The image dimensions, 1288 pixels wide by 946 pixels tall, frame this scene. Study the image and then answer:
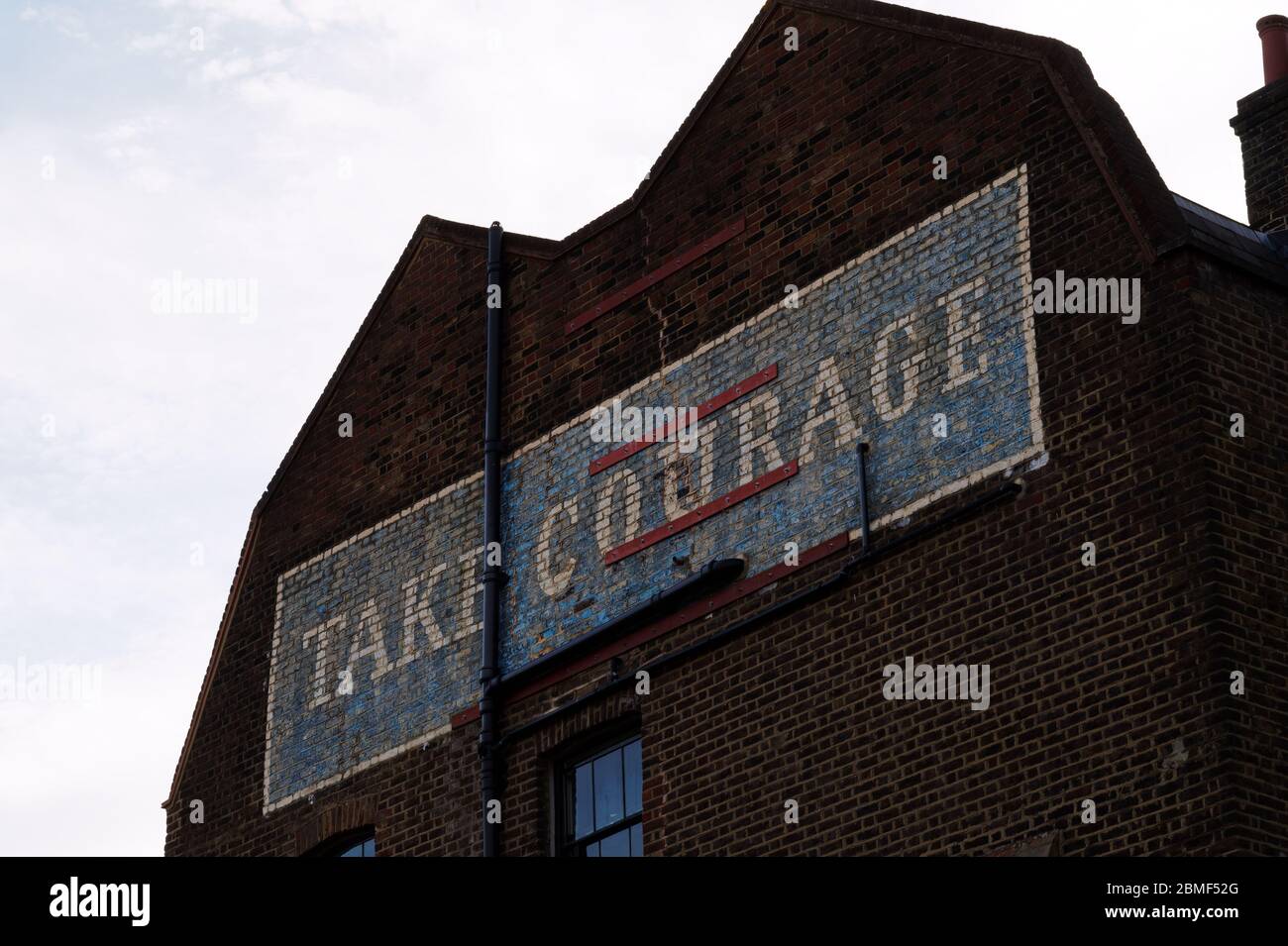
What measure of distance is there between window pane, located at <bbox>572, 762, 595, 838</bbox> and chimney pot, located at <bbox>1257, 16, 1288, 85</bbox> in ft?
27.9

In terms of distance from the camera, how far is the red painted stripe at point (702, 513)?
17688 millimetres

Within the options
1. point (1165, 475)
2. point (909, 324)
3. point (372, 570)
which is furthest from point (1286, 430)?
point (372, 570)

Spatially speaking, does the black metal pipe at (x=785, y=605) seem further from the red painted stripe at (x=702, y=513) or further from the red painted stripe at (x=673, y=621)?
the red painted stripe at (x=702, y=513)

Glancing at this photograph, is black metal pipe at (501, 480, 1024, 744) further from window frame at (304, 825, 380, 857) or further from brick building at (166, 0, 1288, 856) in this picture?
window frame at (304, 825, 380, 857)

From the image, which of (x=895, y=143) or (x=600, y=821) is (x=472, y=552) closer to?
(x=600, y=821)

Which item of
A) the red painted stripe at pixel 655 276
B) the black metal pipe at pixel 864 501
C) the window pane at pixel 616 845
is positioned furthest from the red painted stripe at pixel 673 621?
the red painted stripe at pixel 655 276

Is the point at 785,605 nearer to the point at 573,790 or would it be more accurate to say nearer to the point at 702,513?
the point at 702,513

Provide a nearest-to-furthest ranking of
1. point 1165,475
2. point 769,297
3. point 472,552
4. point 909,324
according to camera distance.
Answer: point 1165,475 → point 909,324 → point 769,297 → point 472,552

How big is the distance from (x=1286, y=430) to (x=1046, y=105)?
305cm

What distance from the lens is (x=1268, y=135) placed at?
63.7ft

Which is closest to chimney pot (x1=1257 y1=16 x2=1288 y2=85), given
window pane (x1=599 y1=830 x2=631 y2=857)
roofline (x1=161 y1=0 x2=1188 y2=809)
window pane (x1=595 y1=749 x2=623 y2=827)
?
roofline (x1=161 y1=0 x2=1188 y2=809)

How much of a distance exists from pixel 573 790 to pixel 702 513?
2.73 meters

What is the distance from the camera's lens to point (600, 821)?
1867 cm

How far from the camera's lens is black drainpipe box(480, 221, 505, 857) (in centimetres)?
1928
